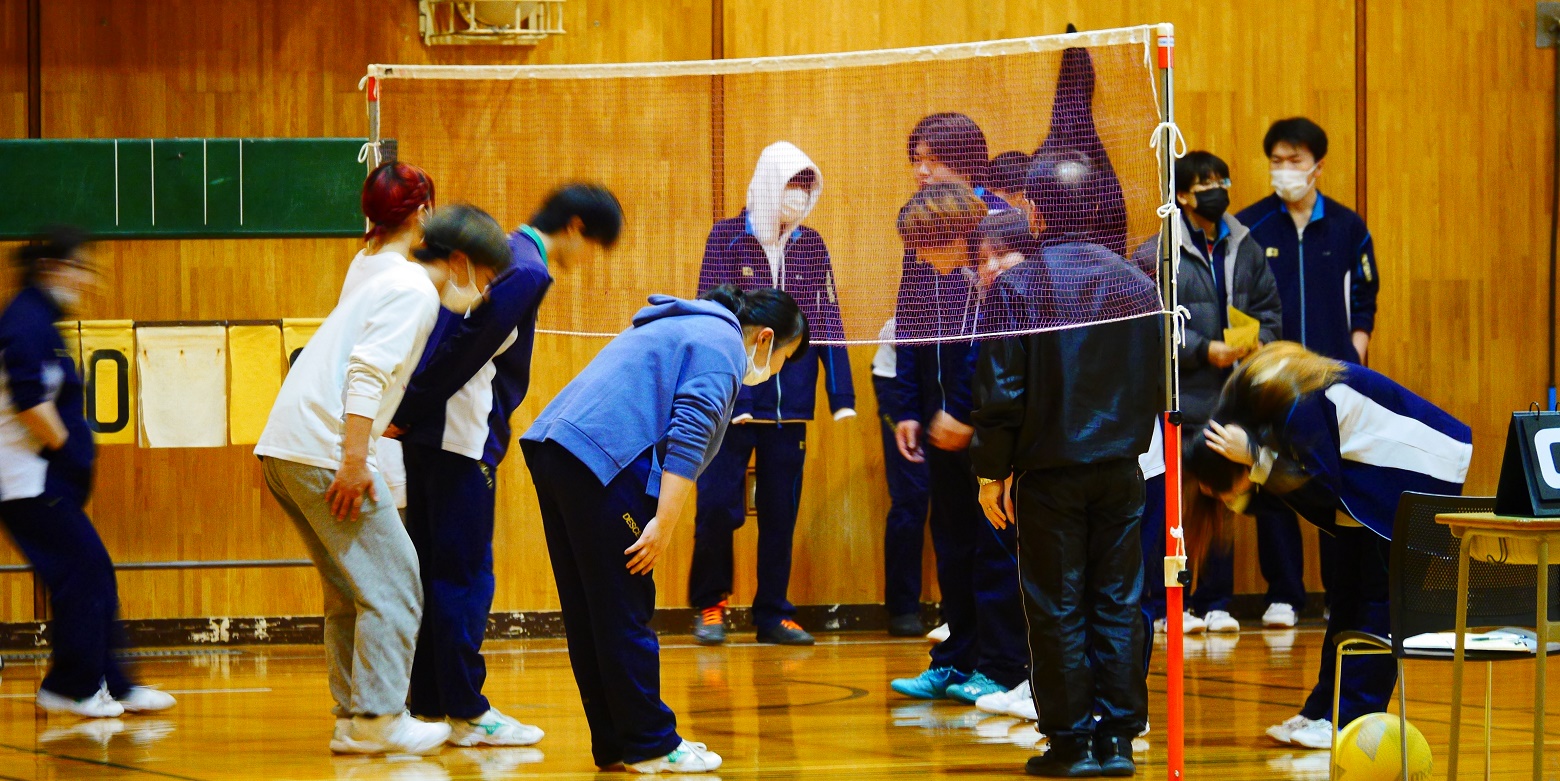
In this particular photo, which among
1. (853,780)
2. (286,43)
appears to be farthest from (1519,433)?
(286,43)

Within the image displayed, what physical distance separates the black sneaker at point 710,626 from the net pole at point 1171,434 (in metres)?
3.37

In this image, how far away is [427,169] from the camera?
266 inches

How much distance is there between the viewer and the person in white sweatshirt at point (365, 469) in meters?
4.52

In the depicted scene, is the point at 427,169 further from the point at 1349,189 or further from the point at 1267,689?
the point at 1349,189

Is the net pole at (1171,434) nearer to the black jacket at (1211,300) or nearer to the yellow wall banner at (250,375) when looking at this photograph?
the black jacket at (1211,300)

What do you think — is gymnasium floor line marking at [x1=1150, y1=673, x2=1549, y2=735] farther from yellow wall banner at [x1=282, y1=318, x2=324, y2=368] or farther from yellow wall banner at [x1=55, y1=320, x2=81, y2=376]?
yellow wall banner at [x1=55, y1=320, x2=81, y2=376]

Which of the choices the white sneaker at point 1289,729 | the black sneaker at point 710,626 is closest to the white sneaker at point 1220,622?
the black sneaker at point 710,626

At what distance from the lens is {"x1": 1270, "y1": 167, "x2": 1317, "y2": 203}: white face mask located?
7898mm

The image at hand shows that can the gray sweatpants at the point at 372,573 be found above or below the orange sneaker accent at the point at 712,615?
above

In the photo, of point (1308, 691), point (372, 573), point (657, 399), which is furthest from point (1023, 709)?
point (372, 573)

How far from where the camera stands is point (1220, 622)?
305 inches

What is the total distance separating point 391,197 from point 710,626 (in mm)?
3235

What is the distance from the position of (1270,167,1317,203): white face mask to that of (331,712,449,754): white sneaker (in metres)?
4.86

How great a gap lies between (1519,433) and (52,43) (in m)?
6.44
